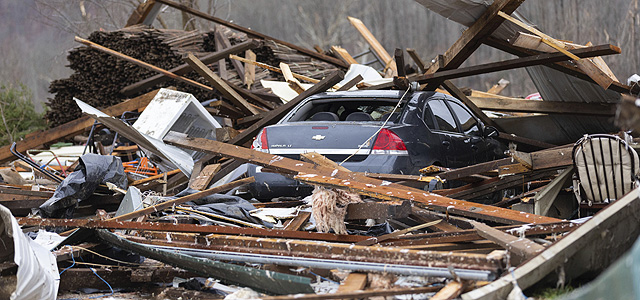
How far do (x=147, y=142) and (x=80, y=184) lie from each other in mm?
1506

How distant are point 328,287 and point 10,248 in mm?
2469

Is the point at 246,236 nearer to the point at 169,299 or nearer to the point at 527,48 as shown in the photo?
the point at 169,299

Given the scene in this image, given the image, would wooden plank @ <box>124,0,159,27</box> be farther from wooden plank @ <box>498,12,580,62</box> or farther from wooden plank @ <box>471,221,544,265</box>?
wooden plank @ <box>471,221,544,265</box>

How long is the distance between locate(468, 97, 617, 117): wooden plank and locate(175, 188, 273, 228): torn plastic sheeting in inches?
220

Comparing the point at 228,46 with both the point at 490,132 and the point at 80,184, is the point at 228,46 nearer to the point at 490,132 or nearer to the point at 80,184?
the point at 490,132

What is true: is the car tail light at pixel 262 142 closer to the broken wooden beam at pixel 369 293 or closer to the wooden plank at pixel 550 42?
the wooden plank at pixel 550 42

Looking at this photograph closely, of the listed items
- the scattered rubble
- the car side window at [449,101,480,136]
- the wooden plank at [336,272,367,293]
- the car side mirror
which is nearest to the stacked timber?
the scattered rubble

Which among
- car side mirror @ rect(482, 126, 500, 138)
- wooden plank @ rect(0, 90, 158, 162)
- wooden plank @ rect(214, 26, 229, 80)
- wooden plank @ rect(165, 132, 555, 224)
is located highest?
wooden plank @ rect(214, 26, 229, 80)

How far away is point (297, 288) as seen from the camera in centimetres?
450

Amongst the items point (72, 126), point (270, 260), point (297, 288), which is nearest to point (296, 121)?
point (270, 260)

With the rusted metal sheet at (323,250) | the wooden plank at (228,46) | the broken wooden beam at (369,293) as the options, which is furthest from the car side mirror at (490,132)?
the wooden plank at (228,46)

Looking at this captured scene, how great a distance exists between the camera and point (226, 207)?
6.86 m

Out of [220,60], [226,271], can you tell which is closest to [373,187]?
[226,271]

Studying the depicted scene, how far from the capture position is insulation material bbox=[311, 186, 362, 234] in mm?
A: 5820
